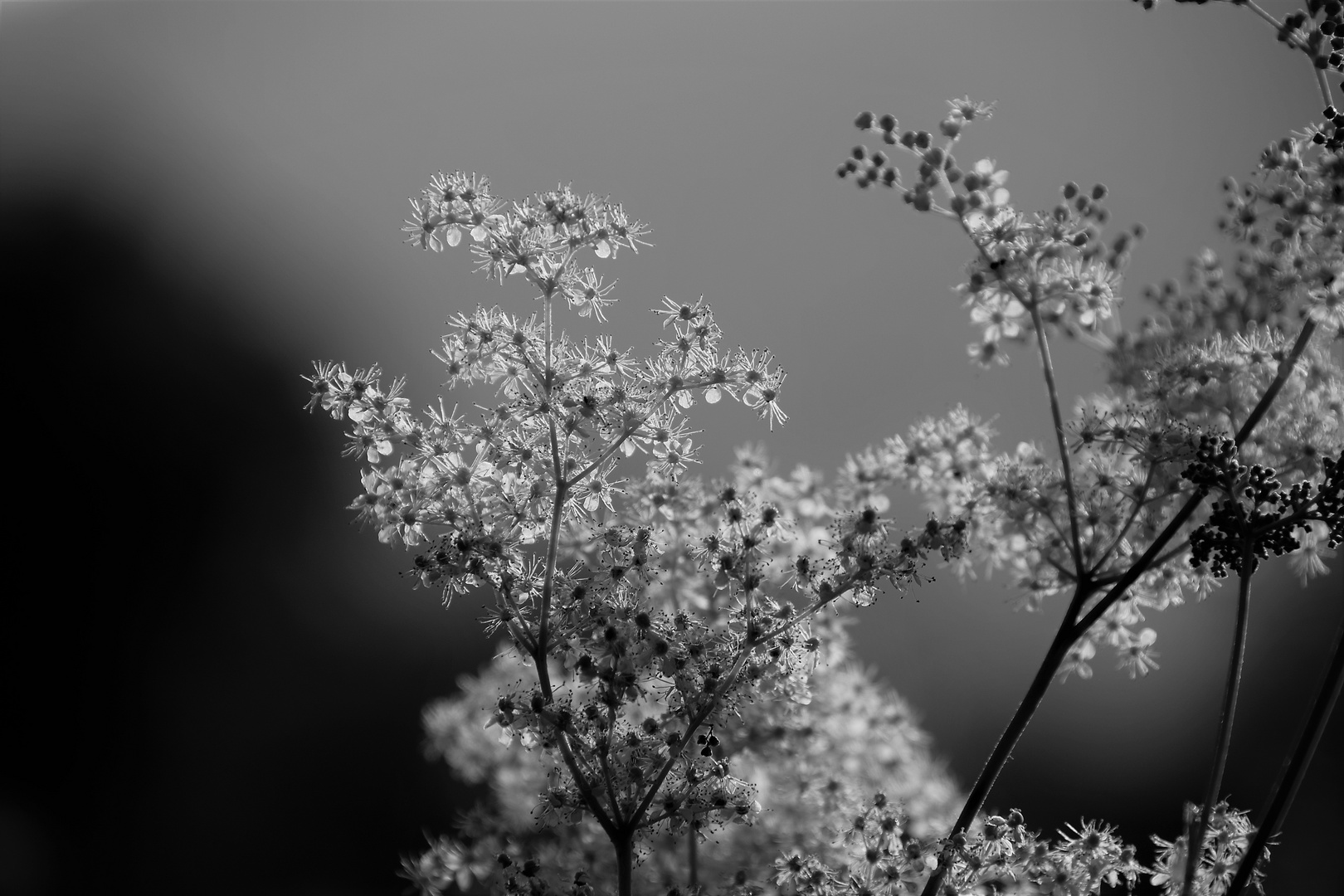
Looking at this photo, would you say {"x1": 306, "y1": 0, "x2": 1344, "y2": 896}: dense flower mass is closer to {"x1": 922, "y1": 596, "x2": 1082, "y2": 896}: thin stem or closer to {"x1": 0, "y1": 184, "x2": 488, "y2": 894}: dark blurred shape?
{"x1": 922, "y1": 596, "x2": 1082, "y2": 896}: thin stem

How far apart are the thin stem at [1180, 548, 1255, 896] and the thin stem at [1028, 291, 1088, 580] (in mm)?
210

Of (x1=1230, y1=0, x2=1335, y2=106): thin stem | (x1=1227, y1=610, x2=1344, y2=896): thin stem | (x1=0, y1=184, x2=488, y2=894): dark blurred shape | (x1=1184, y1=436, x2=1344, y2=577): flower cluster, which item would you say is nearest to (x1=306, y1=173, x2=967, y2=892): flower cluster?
(x1=1184, y1=436, x2=1344, y2=577): flower cluster

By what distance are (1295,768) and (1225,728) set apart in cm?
9

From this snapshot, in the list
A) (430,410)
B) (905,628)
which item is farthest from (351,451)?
(905,628)

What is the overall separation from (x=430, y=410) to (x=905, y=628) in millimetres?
4560

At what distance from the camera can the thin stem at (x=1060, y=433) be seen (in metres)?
1.29

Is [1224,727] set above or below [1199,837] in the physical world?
above

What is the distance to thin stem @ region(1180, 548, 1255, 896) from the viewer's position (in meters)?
1.08

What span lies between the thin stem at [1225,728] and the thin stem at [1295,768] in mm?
46

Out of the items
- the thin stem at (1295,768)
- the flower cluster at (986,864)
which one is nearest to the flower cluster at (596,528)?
the flower cluster at (986,864)

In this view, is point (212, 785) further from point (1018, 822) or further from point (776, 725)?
point (1018, 822)

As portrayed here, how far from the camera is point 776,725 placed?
1.57m

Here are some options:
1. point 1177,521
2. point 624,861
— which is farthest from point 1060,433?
point 624,861

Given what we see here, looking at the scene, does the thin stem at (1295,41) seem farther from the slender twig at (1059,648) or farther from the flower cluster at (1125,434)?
the slender twig at (1059,648)
